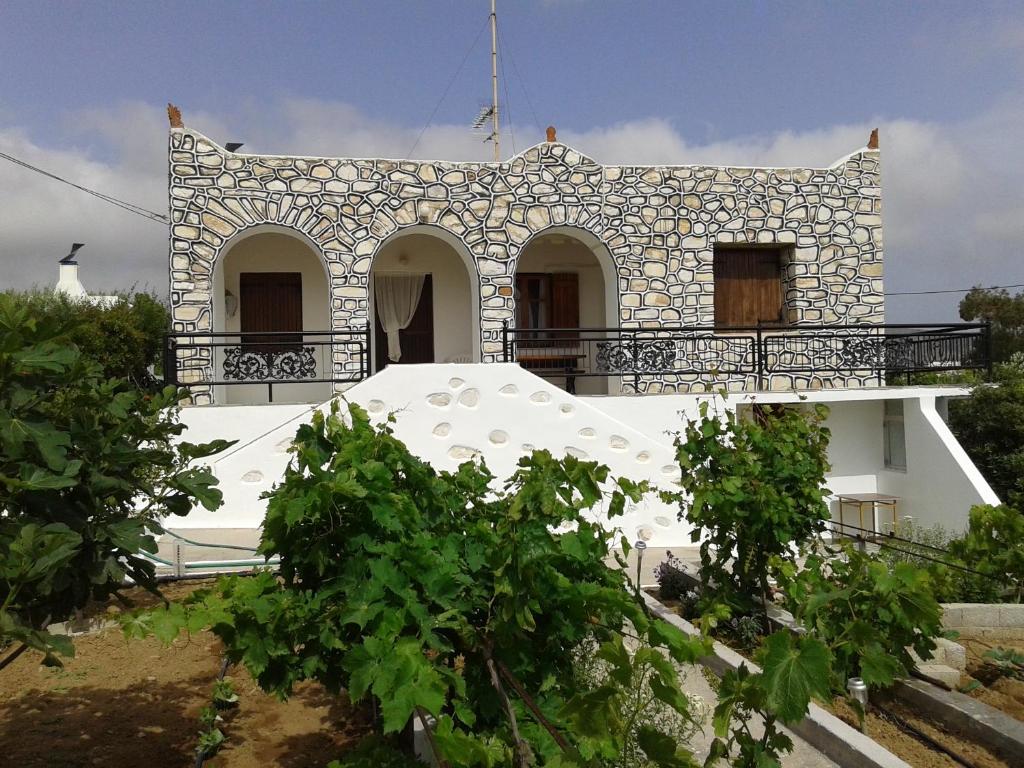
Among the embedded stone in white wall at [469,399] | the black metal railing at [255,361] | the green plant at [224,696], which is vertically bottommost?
the green plant at [224,696]

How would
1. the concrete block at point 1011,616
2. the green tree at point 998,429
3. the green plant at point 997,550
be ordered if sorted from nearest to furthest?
1. the concrete block at point 1011,616
2. the green plant at point 997,550
3. the green tree at point 998,429

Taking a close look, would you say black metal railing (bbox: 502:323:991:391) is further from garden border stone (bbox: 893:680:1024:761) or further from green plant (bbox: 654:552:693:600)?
garden border stone (bbox: 893:680:1024:761)

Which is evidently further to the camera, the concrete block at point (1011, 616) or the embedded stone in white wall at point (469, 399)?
the embedded stone in white wall at point (469, 399)

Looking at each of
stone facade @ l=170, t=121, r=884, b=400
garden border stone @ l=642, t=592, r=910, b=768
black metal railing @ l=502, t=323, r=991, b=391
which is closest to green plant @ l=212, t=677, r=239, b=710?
garden border stone @ l=642, t=592, r=910, b=768

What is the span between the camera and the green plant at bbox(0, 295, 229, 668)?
226 centimetres

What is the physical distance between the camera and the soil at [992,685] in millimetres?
4391

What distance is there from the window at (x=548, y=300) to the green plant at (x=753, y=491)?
8.68 metres

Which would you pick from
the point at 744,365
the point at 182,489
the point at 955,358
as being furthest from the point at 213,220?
the point at 955,358

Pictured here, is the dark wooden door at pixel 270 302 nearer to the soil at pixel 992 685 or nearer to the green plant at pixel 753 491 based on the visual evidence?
the green plant at pixel 753 491

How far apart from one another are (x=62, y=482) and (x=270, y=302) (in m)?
11.2

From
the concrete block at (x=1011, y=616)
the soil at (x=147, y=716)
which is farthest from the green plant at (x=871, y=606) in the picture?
the soil at (x=147, y=716)

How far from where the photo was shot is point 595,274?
560 inches

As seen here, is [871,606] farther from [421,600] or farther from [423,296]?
[423,296]

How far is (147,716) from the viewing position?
3.97 m
